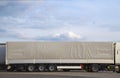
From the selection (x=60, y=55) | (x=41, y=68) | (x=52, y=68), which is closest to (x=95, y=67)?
(x=60, y=55)

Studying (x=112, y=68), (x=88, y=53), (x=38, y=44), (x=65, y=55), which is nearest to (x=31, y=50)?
(x=38, y=44)

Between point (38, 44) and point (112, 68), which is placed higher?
point (38, 44)

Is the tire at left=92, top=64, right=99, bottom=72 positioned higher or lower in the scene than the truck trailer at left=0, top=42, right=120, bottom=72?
lower

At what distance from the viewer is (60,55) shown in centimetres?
3884

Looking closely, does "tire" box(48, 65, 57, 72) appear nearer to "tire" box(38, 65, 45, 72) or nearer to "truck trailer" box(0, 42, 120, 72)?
"truck trailer" box(0, 42, 120, 72)

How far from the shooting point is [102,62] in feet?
128

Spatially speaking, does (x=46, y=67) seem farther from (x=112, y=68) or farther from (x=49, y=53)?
(x=112, y=68)

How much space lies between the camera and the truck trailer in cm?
3878

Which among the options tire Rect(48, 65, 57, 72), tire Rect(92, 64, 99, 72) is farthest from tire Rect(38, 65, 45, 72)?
tire Rect(92, 64, 99, 72)

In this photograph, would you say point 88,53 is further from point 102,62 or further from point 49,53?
point 49,53

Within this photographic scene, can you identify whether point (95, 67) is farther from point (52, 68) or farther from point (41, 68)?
point (41, 68)

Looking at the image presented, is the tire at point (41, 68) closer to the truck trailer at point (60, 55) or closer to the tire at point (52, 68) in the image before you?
the truck trailer at point (60, 55)

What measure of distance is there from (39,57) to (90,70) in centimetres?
657

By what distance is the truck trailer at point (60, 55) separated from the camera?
127 feet
